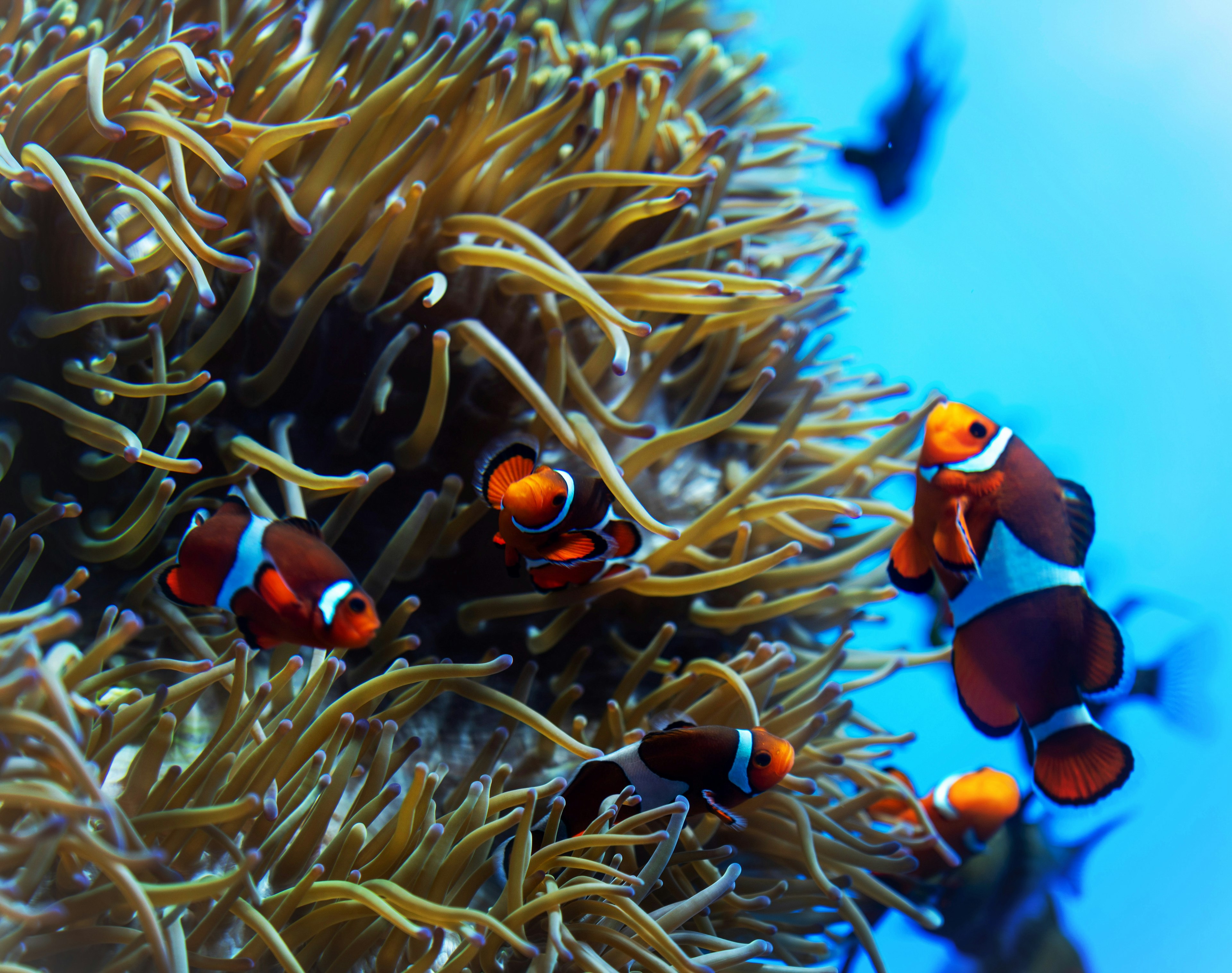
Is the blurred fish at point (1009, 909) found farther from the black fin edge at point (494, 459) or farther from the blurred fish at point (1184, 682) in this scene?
the black fin edge at point (494, 459)

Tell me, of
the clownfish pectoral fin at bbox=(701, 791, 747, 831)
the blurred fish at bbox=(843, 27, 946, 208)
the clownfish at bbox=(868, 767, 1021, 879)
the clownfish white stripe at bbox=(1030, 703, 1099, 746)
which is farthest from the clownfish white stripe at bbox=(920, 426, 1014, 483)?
the blurred fish at bbox=(843, 27, 946, 208)

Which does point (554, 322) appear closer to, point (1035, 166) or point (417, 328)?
point (417, 328)

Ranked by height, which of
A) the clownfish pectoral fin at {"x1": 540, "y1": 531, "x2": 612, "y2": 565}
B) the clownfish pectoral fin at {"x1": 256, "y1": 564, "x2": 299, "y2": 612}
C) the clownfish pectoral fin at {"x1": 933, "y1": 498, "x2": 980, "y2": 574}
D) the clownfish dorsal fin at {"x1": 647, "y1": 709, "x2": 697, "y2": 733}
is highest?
the clownfish pectoral fin at {"x1": 256, "y1": 564, "x2": 299, "y2": 612}

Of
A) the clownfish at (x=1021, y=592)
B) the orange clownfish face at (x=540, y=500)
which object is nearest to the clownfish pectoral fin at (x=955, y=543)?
the clownfish at (x=1021, y=592)

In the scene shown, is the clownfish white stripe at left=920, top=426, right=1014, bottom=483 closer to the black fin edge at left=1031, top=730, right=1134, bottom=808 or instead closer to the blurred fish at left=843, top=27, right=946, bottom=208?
the black fin edge at left=1031, top=730, right=1134, bottom=808

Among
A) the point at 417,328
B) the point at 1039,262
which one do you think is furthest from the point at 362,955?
the point at 1039,262

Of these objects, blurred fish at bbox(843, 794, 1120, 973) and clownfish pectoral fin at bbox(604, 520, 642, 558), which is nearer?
clownfish pectoral fin at bbox(604, 520, 642, 558)
